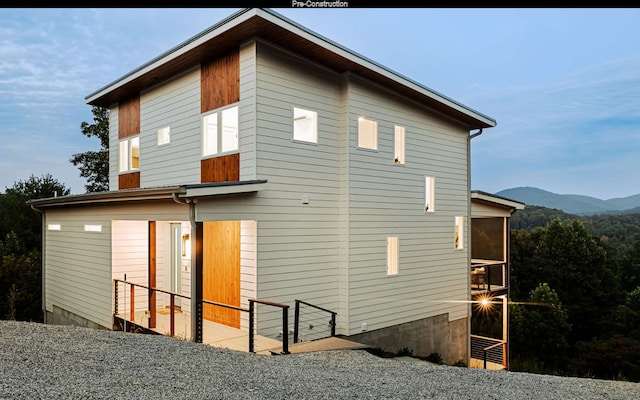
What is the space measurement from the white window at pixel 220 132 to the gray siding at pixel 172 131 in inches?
A: 11.2

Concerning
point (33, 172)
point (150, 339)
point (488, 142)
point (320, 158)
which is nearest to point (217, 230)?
point (320, 158)

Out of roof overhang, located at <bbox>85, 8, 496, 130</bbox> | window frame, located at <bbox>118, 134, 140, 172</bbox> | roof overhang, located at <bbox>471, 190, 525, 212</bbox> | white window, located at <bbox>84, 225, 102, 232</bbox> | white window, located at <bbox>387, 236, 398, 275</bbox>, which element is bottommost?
white window, located at <bbox>387, 236, 398, 275</bbox>

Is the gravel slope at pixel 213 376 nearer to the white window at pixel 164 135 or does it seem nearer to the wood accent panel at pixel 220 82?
the wood accent panel at pixel 220 82

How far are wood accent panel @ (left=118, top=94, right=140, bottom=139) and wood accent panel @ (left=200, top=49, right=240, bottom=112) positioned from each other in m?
3.67

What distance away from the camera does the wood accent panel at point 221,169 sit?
9.14m

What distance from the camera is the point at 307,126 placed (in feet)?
32.5

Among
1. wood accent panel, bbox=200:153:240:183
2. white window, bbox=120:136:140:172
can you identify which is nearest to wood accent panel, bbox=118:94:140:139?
white window, bbox=120:136:140:172

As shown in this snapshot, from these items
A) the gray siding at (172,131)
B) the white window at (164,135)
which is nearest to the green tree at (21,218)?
the gray siding at (172,131)

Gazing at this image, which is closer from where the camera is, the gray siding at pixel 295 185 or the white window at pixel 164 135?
the gray siding at pixel 295 185

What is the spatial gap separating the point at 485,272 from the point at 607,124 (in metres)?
154

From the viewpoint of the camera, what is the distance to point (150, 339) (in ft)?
22.2

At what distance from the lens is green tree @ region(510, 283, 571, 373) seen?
2380 centimetres

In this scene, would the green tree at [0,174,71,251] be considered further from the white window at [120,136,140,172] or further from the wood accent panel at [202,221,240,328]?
the wood accent panel at [202,221,240,328]

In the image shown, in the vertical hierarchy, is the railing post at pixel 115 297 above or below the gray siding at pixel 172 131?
below
